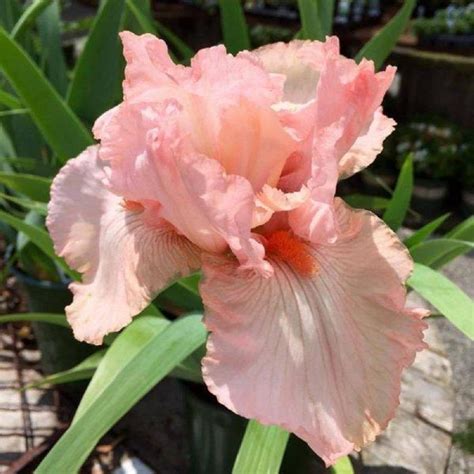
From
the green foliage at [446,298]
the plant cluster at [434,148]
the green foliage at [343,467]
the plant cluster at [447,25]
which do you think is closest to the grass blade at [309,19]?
the green foliage at [446,298]

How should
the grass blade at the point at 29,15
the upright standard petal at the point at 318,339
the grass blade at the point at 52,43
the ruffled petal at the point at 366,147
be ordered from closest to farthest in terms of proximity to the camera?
the upright standard petal at the point at 318,339
the ruffled petal at the point at 366,147
the grass blade at the point at 29,15
the grass blade at the point at 52,43

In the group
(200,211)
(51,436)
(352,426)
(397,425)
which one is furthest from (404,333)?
(51,436)

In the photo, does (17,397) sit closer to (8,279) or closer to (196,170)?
(8,279)

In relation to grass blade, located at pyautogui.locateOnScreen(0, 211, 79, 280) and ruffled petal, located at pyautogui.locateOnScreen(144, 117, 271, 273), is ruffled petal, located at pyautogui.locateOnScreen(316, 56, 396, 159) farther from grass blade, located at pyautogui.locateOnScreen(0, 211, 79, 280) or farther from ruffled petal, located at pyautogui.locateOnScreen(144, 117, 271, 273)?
grass blade, located at pyautogui.locateOnScreen(0, 211, 79, 280)

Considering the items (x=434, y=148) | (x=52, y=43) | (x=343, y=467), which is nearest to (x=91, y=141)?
(x=52, y=43)

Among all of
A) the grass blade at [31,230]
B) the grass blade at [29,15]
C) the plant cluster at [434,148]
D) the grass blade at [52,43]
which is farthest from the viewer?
the plant cluster at [434,148]

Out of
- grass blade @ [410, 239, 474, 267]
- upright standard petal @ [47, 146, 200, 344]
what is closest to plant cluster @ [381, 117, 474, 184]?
grass blade @ [410, 239, 474, 267]

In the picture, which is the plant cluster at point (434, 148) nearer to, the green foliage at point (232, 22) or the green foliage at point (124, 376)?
the green foliage at point (232, 22)
